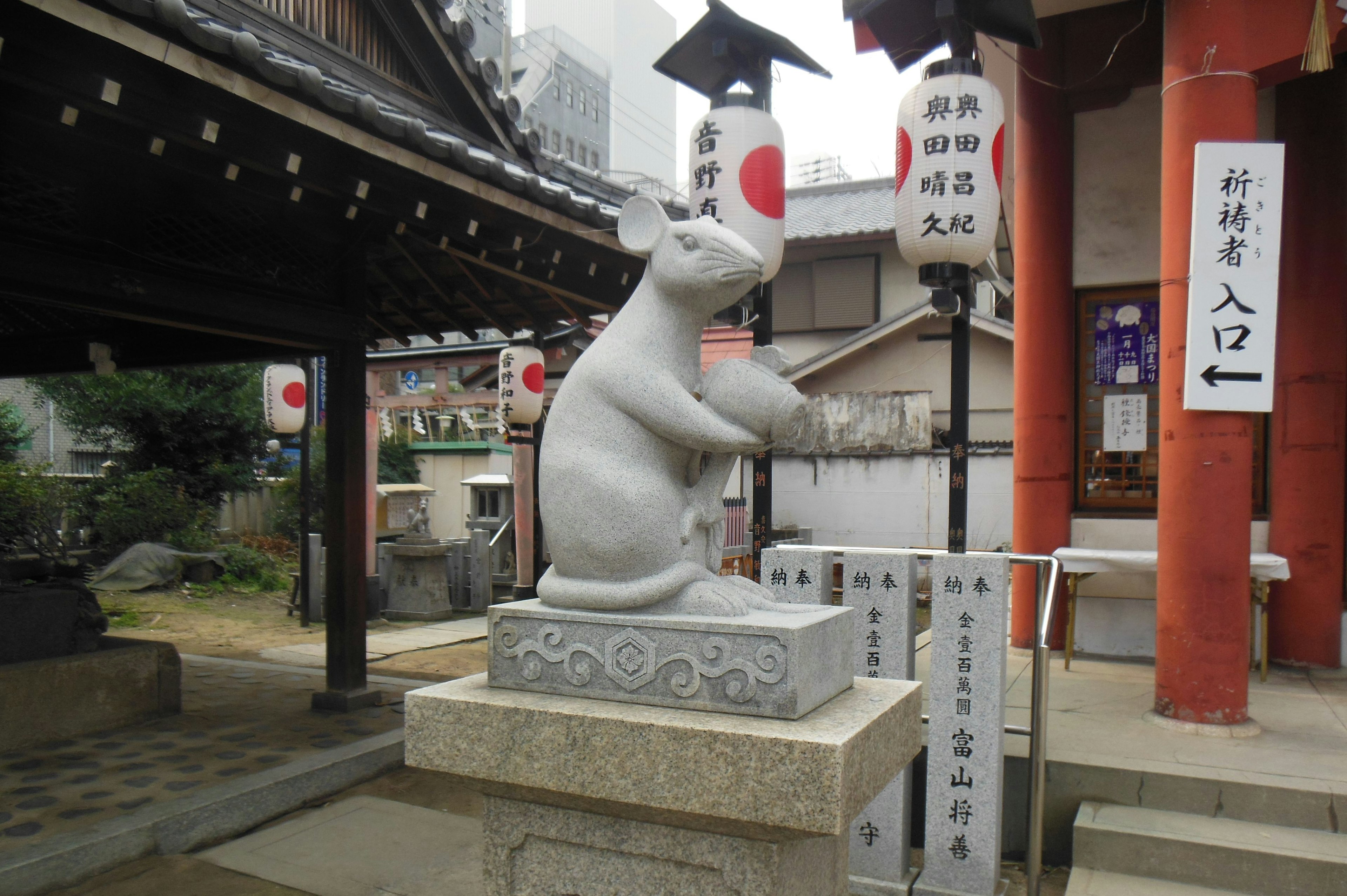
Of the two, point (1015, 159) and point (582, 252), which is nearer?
point (582, 252)

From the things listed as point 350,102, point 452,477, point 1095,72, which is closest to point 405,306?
point 350,102

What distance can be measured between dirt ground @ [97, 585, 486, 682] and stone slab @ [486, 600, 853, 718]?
5.97 metres

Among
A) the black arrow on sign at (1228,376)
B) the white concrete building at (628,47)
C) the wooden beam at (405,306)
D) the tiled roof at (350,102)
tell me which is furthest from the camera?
the white concrete building at (628,47)

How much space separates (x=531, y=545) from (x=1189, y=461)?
8.55 m

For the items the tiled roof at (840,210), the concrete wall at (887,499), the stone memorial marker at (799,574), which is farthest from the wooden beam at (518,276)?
the tiled roof at (840,210)

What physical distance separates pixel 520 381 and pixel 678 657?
8.95m

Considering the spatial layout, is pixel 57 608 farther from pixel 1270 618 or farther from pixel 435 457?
pixel 435 457

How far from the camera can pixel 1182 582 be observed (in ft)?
18.1

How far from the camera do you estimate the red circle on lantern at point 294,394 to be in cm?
1189

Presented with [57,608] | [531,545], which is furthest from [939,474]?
[57,608]

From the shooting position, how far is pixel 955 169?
5.21 metres

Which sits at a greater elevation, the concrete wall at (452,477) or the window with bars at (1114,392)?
the window with bars at (1114,392)

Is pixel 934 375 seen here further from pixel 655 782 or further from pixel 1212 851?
pixel 655 782

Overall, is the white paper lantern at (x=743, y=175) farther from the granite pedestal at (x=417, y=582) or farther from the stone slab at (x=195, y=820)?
the granite pedestal at (x=417, y=582)
